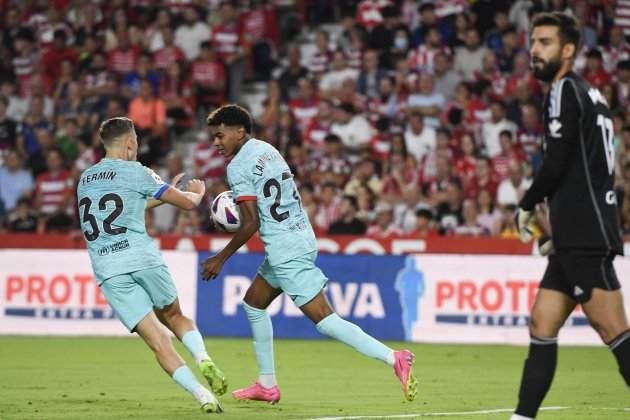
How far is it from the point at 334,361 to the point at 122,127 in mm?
6091

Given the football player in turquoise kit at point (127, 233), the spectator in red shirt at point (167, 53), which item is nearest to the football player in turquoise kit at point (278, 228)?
the football player in turquoise kit at point (127, 233)

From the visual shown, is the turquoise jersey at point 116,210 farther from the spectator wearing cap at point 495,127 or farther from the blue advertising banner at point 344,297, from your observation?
the spectator wearing cap at point 495,127

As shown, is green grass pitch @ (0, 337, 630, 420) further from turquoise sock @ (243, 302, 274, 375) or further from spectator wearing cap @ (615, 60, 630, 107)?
spectator wearing cap @ (615, 60, 630, 107)

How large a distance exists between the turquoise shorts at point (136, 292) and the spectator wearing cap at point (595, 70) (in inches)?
483

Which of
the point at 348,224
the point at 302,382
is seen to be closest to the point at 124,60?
the point at 348,224

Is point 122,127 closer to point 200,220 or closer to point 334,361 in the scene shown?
point 334,361

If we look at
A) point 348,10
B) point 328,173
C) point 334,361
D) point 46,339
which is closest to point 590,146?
point 334,361

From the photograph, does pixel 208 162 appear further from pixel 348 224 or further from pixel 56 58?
pixel 56 58

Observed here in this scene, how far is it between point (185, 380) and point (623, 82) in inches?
521

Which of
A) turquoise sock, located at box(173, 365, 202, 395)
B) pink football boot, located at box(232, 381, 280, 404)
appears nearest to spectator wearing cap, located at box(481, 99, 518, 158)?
pink football boot, located at box(232, 381, 280, 404)

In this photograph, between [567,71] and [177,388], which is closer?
[567,71]

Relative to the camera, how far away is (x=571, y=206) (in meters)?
7.35

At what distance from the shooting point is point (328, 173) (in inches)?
831

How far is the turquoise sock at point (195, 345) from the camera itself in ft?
31.0
